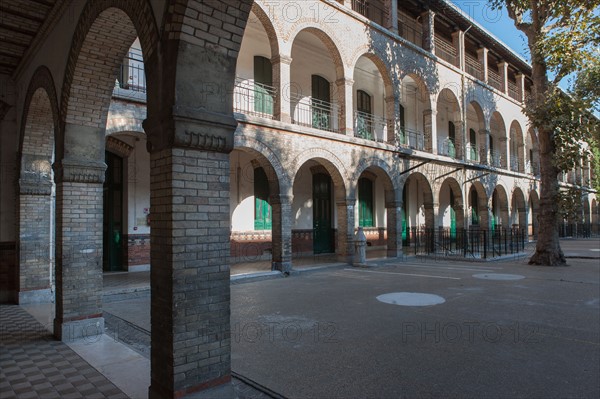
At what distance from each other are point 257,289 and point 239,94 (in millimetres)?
6175

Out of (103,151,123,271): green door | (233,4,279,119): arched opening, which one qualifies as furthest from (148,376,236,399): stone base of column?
(233,4,279,119): arched opening

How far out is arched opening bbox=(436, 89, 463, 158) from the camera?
1905 cm

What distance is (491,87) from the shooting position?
70.4ft

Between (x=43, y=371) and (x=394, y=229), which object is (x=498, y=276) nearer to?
(x=394, y=229)

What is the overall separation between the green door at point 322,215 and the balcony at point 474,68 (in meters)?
10.8

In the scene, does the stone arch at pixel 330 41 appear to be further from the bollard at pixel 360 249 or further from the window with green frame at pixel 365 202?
the window with green frame at pixel 365 202

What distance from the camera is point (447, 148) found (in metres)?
20.8

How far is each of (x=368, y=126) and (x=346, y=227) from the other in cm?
530

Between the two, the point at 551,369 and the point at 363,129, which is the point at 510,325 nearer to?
the point at 551,369

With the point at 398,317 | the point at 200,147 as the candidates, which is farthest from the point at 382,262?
the point at 200,147

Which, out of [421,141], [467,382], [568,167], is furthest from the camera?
[421,141]

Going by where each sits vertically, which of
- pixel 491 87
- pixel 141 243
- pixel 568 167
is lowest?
pixel 141 243

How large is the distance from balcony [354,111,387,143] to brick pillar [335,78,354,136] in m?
1.20

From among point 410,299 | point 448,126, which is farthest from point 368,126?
point 410,299
